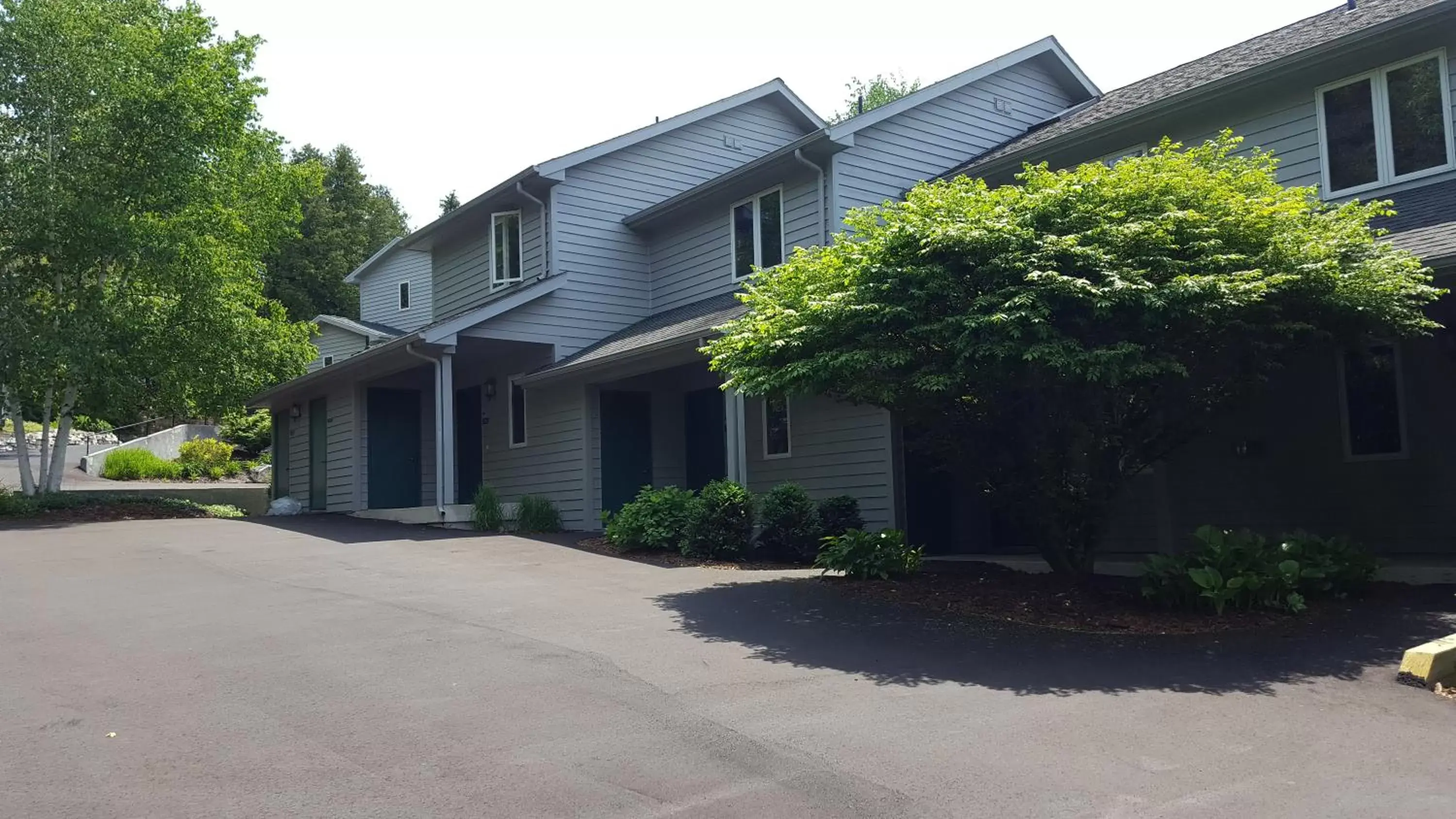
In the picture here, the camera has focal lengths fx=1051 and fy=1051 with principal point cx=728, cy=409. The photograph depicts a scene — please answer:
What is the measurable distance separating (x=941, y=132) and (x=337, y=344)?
833 inches

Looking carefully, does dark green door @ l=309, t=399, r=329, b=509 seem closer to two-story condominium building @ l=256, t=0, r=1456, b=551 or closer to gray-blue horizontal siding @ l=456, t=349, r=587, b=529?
two-story condominium building @ l=256, t=0, r=1456, b=551

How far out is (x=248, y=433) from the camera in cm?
3378

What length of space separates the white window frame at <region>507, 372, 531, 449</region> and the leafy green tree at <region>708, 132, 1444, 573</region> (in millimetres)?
8999

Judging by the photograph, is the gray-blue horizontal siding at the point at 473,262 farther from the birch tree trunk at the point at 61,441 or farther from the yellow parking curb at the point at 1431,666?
the yellow parking curb at the point at 1431,666

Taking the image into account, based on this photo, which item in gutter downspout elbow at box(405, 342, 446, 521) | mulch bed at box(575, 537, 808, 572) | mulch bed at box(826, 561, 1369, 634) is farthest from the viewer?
gutter downspout elbow at box(405, 342, 446, 521)

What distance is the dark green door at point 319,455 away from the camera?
21172 millimetres

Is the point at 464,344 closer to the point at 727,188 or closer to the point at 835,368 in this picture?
the point at 727,188

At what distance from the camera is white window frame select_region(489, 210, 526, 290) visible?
60.3ft

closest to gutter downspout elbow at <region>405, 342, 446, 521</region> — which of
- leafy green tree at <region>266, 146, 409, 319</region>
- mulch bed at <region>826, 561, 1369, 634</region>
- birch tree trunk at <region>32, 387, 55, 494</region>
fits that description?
mulch bed at <region>826, 561, 1369, 634</region>

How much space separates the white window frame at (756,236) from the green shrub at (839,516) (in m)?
4.04

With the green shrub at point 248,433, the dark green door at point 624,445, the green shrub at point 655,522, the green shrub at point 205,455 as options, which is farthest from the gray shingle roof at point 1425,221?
the green shrub at point 248,433

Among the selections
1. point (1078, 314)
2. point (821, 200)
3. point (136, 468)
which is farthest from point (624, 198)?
point (136, 468)

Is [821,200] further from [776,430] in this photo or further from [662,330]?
[776,430]

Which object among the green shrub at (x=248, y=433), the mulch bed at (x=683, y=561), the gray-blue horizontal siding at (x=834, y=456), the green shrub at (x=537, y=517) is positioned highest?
the green shrub at (x=248, y=433)
